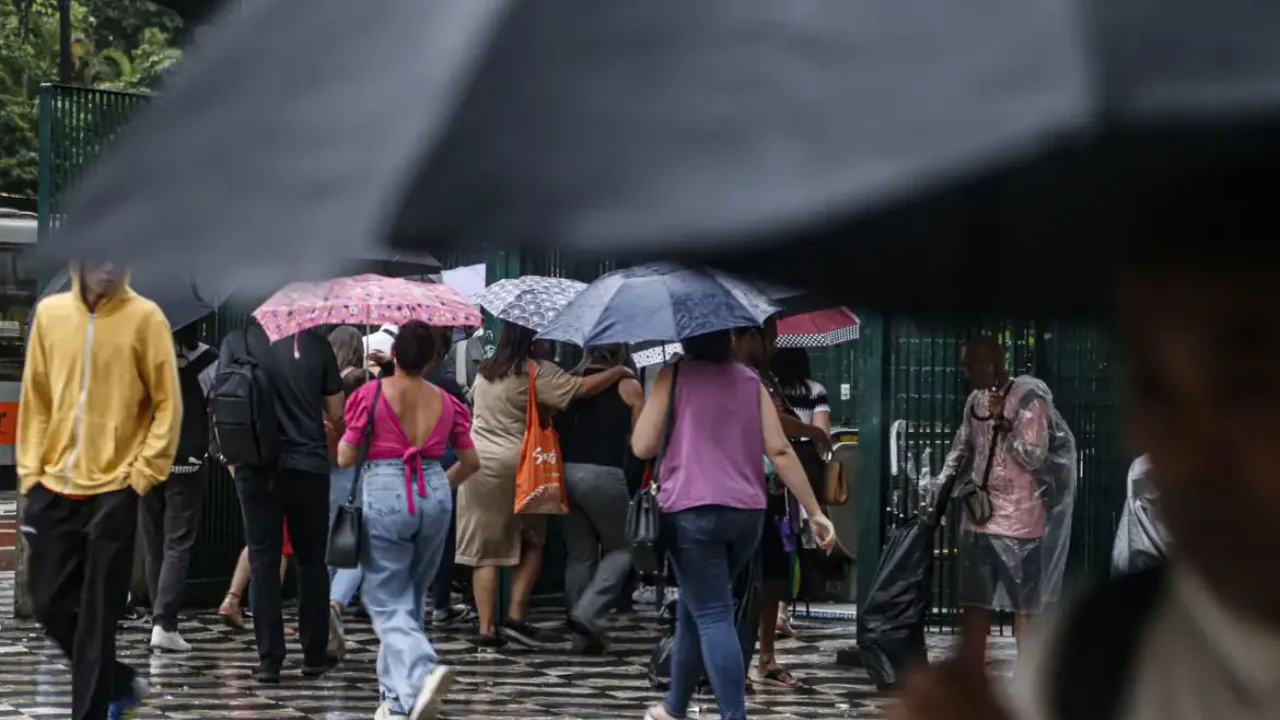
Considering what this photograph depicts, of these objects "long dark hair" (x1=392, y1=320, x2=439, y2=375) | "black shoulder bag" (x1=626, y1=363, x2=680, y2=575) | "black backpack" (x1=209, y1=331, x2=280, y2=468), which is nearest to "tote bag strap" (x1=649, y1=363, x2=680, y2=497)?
"black shoulder bag" (x1=626, y1=363, x2=680, y2=575)

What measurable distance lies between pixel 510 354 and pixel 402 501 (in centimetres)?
259

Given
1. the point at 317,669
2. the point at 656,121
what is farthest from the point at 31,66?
the point at 656,121

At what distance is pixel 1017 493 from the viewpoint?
9438 millimetres

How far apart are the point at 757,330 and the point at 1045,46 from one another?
7.99 m

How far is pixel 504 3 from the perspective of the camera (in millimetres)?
1221

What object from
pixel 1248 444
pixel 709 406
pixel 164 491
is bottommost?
pixel 164 491

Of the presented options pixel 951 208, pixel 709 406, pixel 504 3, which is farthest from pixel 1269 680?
pixel 709 406

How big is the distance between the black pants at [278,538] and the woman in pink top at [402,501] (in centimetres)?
117

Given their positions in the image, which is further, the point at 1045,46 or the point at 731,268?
the point at 731,268

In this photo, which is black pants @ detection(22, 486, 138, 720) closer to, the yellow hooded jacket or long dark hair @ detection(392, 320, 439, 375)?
the yellow hooded jacket

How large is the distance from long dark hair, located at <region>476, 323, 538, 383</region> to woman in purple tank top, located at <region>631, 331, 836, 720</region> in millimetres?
3402

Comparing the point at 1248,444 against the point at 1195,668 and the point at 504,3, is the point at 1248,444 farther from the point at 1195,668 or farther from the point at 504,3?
the point at 504,3

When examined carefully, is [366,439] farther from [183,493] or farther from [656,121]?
[656,121]

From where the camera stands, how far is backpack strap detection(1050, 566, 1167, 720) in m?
1.58
